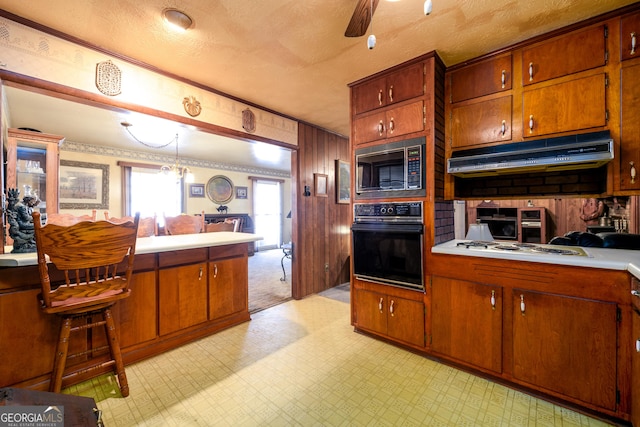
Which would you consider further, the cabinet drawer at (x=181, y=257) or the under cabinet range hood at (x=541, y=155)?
the cabinet drawer at (x=181, y=257)

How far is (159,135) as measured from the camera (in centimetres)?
455

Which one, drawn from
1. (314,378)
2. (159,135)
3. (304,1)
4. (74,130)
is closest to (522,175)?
(304,1)

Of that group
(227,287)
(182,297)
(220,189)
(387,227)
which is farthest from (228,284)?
(220,189)

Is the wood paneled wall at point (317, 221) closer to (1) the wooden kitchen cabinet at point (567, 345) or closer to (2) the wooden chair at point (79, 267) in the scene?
(2) the wooden chair at point (79, 267)

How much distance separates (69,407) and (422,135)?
254 cm

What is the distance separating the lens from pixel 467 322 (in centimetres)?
198

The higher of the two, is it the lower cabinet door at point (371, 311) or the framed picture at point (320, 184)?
the framed picture at point (320, 184)

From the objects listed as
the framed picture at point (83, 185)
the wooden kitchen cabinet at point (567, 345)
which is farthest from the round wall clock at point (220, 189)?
the wooden kitchen cabinet at point (567, 345)

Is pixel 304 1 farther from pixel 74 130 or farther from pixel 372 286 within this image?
pixel 74 130

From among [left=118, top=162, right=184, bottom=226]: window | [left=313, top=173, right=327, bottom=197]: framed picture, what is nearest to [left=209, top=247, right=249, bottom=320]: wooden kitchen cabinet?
[left=313, top=173, right=327, bottom=197]: framed picture

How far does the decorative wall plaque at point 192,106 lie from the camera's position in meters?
2.59

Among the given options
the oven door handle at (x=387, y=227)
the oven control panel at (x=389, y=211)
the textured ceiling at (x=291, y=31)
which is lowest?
the oven door handle at (x=387, y=227)

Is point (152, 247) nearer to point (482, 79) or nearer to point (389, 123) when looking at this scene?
point (389, 123)

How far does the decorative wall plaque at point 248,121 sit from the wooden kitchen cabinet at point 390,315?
85.3 inches
